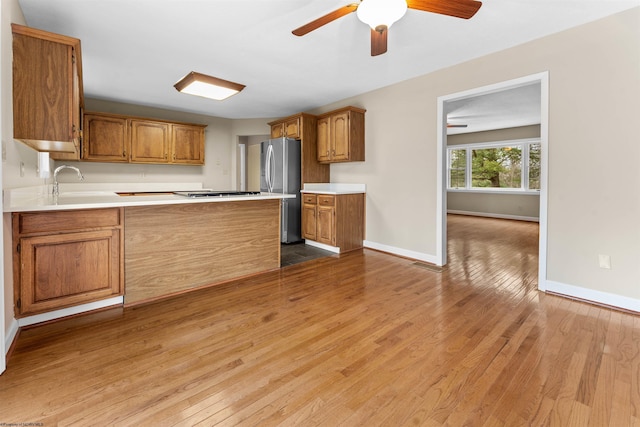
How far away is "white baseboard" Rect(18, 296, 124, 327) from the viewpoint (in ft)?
7.03

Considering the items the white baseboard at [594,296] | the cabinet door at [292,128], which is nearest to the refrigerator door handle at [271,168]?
the cabinet door at [292,128]

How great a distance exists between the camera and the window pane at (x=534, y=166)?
748 cm

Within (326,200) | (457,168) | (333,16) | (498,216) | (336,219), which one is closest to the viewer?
(333,16)

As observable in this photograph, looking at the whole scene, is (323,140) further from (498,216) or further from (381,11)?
(498,216)

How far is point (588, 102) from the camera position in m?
2.61

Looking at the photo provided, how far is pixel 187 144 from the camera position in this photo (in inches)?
217

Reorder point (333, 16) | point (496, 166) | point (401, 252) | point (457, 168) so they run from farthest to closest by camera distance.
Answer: point (457, 168)
point (496, 166)
point (401, 252)
point (333, 16)

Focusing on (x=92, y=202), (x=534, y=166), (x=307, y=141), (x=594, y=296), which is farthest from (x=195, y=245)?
(x=534, y=166)

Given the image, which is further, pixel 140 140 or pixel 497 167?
pixel 497 167

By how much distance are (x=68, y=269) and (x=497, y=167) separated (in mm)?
9128

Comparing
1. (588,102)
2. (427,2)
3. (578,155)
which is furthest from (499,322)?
(427,2)

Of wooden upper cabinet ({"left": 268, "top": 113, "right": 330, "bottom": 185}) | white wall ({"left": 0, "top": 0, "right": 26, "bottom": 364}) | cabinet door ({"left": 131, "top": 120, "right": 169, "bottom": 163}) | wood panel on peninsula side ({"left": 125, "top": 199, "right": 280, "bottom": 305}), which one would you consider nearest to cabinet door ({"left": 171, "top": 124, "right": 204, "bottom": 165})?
cabinet door ({"left": 131, "top": 120, "right": 169, "bottom": 163})

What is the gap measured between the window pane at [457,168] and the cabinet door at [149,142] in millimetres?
7775

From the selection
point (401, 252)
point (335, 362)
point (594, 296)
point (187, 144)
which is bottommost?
point (335, 362)
